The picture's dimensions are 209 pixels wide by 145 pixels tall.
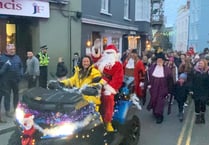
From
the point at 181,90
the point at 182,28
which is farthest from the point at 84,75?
the point at 182,28

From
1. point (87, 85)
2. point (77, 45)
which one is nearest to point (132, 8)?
point (77, 45)

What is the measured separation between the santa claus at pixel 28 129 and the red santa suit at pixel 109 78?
157cm

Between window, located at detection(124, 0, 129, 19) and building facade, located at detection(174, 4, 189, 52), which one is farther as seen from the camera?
building facade, located at detection(174, 4, 189, 52)

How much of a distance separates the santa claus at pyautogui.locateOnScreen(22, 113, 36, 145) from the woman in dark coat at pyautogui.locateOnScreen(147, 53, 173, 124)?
558 centimetres

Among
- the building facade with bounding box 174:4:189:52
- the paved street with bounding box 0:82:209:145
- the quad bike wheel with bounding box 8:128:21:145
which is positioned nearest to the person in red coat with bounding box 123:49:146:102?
the paved street with bounding box 0:82:209:145

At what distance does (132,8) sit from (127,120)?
2439cm

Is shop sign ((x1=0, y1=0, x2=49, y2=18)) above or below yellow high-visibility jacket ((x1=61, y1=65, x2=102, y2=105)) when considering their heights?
above

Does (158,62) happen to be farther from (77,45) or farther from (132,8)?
(132,8)

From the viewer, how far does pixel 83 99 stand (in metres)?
5.09

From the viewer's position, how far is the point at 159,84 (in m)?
10.1

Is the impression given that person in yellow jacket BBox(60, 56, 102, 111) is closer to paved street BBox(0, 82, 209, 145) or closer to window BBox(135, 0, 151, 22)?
paved street BBox(0, 82, 209, 145)

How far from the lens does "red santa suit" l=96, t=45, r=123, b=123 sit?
6.23 metres

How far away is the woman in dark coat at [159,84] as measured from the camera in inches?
394

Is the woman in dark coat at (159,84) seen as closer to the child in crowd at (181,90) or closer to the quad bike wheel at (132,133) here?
the child in crowd at (181,90)
